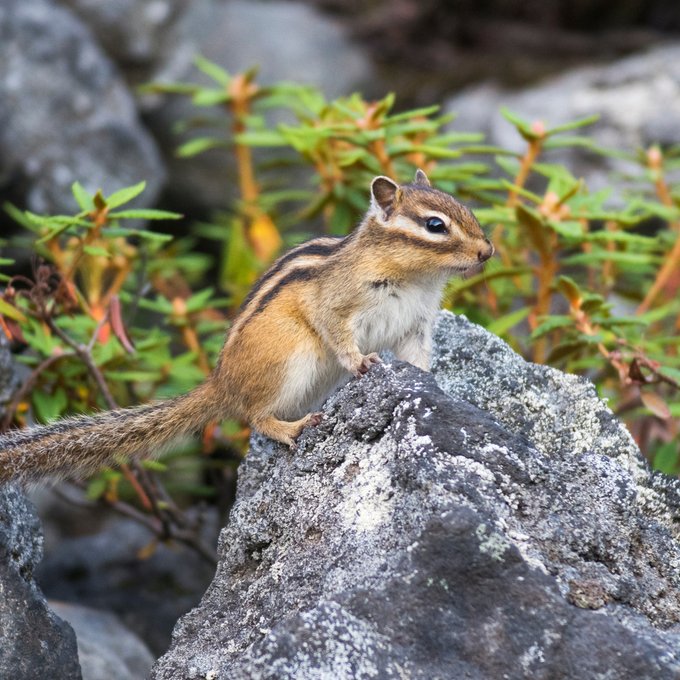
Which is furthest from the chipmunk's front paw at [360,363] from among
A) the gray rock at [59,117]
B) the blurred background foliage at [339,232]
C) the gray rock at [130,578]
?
the gray rock at [59,117]

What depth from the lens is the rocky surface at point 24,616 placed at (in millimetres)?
3113

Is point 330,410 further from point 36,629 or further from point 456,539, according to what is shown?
point 36,629

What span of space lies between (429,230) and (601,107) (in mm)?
4299

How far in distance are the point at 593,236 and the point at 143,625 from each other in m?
2.64

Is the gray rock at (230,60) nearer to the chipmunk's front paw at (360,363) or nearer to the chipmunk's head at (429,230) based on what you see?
the chipmunk's head at (429,230)

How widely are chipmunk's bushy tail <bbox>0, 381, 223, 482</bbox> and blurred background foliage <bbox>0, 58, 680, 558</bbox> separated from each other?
0.34 m

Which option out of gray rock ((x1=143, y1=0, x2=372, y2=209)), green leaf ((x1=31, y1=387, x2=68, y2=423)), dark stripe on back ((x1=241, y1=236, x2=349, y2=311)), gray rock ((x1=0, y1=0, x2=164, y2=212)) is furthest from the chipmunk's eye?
gray rock ((x1=143, y1=0, x2=372, y2=209))

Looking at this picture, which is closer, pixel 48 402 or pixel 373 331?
pixel 373 331

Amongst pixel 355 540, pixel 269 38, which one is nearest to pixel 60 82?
pixel 269 38

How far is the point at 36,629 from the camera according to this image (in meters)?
3.19

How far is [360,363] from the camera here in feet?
11.9

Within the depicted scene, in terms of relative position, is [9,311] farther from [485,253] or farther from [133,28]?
[133,28]

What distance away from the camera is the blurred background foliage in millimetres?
4070

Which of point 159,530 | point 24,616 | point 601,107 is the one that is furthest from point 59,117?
point 24,616
